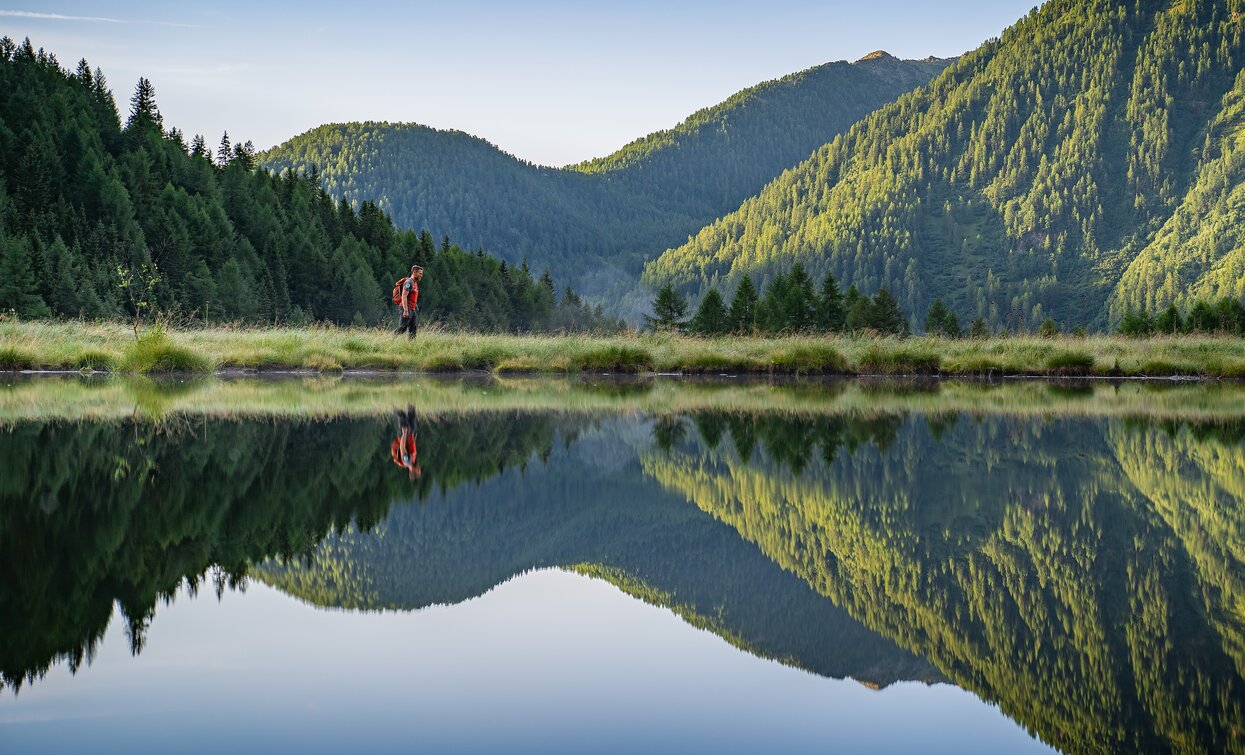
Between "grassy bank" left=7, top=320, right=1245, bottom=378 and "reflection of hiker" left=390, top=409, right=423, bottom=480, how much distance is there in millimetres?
11520

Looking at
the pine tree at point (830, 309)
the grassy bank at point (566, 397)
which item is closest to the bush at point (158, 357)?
the grassy bank at point (566, 397)

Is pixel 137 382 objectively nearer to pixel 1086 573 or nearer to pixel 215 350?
pixel 215 350

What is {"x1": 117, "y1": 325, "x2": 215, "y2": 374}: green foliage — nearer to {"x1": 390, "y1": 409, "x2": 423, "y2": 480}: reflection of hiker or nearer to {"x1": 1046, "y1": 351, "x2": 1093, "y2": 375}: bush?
{"x1": 390, "y1": 409, "x2": 423, "y2": 480}: reflection of hiker

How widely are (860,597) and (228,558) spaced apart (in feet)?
9.26

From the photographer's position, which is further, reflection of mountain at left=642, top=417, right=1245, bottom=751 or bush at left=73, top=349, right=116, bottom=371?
bush at left=73, top=349, right=116, bottom=371

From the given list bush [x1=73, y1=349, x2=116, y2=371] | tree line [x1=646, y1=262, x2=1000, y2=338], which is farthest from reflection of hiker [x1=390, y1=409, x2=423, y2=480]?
tree line [x1=646, y1=262, x2=1000, y2=338]

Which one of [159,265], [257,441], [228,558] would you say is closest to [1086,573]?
[228,558]

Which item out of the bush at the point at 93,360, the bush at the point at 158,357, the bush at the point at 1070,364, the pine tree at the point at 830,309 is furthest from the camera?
the pine tree at the point at 830,309

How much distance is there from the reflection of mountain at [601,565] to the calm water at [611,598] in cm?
2

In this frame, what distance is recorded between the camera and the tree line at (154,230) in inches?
1658

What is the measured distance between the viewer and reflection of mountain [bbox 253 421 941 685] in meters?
4.26

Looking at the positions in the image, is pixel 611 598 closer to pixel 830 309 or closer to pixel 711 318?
pixel 830 309

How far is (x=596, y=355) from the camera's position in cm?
2606

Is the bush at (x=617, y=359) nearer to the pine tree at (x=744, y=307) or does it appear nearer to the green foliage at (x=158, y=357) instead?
the green foliage at (x=158, y=357)
